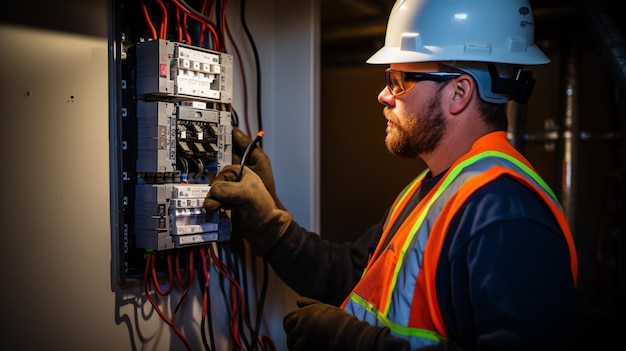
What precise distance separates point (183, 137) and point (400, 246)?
54 centimetres

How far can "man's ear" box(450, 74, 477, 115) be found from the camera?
1070mm

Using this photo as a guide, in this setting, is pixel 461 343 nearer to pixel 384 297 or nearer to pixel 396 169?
pixel 384 297

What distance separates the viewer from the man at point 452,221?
82 centimetres

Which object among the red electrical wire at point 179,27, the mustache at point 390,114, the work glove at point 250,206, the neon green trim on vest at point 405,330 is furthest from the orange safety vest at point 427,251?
the red electrical wire at point 179,27

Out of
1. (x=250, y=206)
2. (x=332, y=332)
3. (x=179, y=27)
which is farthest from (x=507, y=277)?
(x=179, y=27)

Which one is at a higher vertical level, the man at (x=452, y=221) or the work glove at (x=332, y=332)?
the man at (x=452, y=221)

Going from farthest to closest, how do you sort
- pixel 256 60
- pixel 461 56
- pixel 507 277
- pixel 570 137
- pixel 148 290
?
pixel 570 137
pixel 256 60
pixel 148 290
pixel 461 56
pixel 507 277

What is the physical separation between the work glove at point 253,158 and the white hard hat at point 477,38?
47 centimetres

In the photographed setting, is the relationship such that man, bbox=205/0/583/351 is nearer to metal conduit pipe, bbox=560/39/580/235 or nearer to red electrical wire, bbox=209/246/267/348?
red electrical wire, bbox=209/246/267/348

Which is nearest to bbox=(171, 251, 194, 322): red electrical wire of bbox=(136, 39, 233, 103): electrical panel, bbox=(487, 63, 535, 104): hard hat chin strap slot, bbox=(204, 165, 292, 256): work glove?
bbox=(204, 165, 292, 256): work glove

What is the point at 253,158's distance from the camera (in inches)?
53.8

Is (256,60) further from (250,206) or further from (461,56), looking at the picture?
(461,56)

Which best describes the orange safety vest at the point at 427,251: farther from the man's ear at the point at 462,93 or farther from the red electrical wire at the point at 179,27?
the red electrical wire at the point at 179,27

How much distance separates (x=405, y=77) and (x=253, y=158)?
18.6 inches
